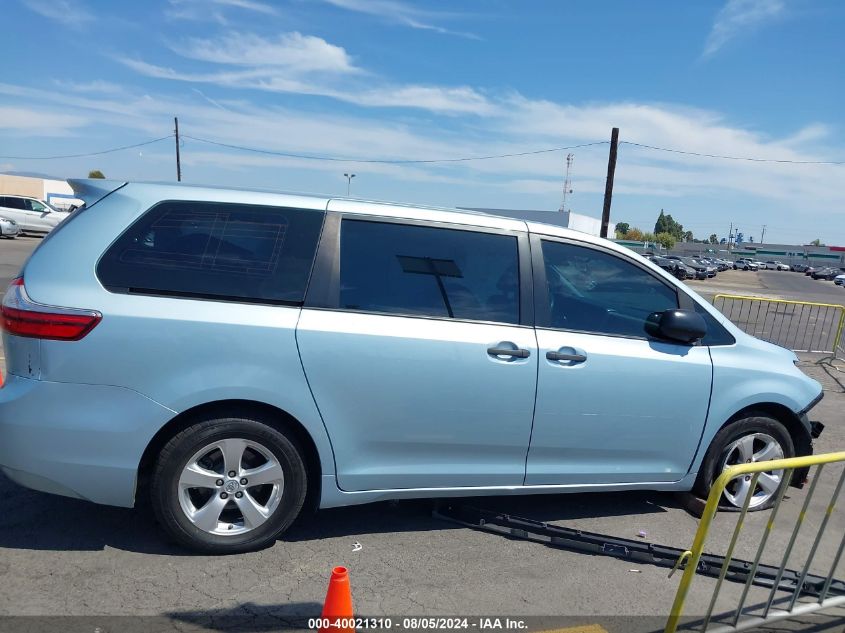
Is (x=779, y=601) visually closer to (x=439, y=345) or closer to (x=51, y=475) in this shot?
(x=439, y=345)

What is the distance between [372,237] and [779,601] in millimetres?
2788

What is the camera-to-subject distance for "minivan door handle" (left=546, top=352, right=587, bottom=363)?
12.1 ft

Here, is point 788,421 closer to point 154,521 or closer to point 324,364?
point 324,364

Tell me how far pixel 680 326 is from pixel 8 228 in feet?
99.9

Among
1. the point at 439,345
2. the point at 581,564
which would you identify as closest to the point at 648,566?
the point at 581,564

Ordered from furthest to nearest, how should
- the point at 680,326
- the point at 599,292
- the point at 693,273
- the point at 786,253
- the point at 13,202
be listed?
the point at 786,253 < the point at 693,273 < the point at 13,202 < the point at 599,292 < the point at 680,326

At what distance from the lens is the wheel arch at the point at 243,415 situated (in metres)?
3.28

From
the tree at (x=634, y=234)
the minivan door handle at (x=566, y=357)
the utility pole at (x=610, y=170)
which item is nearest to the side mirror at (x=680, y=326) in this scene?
the minivan door handle at (x=566, y=357)

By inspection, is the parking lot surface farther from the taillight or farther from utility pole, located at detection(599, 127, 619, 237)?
utility pole, located at detection(599, 127, 619, 237)

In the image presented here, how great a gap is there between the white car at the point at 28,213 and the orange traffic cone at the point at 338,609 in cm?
3110

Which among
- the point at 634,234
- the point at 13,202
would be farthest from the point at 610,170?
the point at 634,234

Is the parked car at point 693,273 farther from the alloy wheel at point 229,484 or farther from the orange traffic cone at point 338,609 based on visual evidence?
the orange traffic cone at point 338,609

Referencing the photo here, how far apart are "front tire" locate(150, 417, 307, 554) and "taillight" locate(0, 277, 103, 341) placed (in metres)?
0.69

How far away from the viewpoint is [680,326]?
389cm
